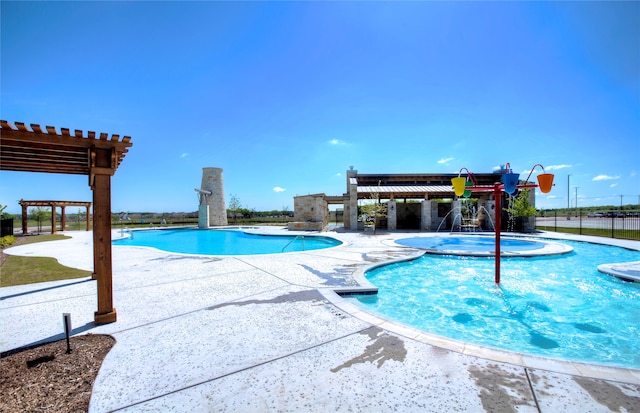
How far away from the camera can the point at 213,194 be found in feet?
95.5

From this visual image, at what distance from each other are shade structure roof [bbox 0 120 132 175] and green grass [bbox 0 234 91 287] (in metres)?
3.48

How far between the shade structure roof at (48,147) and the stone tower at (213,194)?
80.1 ft

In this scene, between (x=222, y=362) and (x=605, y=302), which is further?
(x=605, y=302)

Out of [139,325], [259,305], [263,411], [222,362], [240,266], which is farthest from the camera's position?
[240,266]

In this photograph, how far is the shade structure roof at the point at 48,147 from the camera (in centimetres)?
361

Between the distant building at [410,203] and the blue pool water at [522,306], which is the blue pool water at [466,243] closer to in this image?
the blue pool water at [522,306]

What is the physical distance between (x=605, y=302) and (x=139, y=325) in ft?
31.1

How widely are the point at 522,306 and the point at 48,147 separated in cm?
942

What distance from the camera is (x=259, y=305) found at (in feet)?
15.8

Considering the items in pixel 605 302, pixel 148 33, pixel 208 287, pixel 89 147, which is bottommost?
pixel 605 302

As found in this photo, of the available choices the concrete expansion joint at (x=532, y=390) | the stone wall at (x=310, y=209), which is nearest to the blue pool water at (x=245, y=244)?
the stone wall at (x=310, y=209)

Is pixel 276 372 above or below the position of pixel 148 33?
below

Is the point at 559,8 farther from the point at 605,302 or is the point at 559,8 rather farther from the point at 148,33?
the point at 148,33

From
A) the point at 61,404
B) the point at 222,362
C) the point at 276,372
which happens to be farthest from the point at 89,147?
the point at 276,372
